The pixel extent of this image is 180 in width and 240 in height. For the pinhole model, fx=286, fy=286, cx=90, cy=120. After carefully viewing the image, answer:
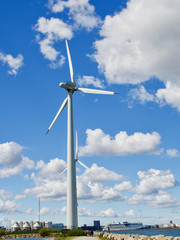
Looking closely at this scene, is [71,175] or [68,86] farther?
[68,86]

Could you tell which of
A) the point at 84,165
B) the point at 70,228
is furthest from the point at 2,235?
the point at 70,228

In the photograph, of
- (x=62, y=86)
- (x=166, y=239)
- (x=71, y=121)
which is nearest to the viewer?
(x=166, y=239)

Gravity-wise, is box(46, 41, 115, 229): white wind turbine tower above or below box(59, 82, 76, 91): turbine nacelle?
below

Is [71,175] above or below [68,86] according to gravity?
below

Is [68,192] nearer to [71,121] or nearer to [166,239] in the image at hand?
[71,121]

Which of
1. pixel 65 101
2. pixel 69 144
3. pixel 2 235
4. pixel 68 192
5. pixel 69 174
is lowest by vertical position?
pixel 2 235

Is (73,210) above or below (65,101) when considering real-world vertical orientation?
below

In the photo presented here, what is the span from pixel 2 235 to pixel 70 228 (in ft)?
284

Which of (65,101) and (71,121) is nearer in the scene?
(71,121)

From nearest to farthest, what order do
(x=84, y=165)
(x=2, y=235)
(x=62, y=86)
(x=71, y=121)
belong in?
1. (x=71, y=121)
2. (x=62, y=86)
3. (x=84, y=165)
4. (x=2, y=235)

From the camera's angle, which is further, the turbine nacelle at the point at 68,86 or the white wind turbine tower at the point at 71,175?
the turbine nacelle at the point at 68,86

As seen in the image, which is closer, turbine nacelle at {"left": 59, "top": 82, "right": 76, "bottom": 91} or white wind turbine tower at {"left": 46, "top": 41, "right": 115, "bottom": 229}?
white wind turbine tower at {"left": 46, "top": 41, "right": 115, "bottom": 229}

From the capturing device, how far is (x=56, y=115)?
70.1m

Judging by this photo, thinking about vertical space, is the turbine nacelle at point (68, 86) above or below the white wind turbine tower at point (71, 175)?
above
